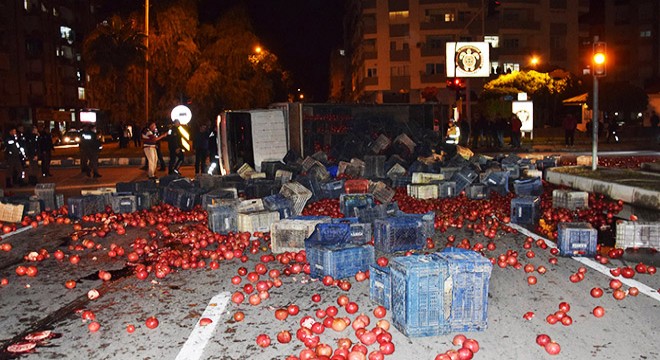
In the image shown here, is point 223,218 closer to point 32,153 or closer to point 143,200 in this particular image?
point 143,200

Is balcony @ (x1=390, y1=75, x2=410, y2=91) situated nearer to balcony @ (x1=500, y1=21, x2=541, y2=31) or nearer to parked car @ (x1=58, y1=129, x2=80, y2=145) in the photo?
balcony @ (x1=500, y1=21, x2=541, y2=31)

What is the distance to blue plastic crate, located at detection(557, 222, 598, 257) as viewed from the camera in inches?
321

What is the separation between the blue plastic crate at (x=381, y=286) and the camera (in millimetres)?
5836

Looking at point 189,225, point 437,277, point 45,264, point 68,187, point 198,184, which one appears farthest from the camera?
point 68,187

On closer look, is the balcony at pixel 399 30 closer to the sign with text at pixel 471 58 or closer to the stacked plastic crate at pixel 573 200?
the sign with text at pixel 471 58

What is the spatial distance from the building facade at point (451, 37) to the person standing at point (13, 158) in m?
57.1

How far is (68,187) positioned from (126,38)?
16.9 metres

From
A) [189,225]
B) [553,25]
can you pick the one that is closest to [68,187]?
[189,225]

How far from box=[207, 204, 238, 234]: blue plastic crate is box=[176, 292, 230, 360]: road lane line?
3.66m

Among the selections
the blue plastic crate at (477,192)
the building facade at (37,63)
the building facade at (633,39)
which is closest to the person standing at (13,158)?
the blue plastic crate at (477,192)

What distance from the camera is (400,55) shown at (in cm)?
7412

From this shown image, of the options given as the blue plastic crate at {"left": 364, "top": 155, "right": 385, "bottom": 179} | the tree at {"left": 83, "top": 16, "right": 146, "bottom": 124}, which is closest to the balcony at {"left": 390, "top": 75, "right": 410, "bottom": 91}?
the tree at {"left": 83, "top": 16, "right": 146, "bottom": 124}

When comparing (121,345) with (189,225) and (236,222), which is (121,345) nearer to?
(236,222)

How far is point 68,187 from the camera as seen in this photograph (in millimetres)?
18625
